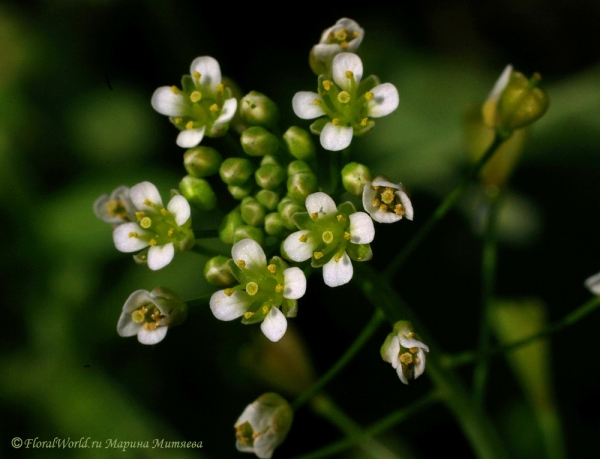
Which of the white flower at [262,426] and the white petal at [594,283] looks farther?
the white petal at [594,283]

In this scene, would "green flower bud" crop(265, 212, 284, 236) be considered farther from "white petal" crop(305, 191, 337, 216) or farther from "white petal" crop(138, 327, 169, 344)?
"white petal" crop(138, 327, 169, 344)

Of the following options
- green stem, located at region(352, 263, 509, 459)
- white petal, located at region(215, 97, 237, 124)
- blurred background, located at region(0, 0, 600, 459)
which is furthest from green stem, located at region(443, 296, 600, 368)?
white petal, located at region(215, 97, 237, 124)

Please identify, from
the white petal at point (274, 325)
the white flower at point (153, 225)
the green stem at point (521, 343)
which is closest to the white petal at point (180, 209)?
the white flower at point (153, 225)

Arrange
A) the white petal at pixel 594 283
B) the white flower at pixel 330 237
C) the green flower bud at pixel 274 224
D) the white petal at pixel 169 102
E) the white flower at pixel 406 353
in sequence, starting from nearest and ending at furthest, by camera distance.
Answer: the white flower at pixel 406 353 < the white flower at pixel 330 237 < the green flower bud at pixel 274 224 < the white petal at pixel 169 102 < the white petal at pixel 594 283

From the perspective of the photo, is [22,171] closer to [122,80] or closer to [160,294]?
[122,80]

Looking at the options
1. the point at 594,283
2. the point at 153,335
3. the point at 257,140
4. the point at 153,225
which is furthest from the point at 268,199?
the point at 594,283

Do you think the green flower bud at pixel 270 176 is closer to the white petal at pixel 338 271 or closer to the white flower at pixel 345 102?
the white flower at pixel 345 102
